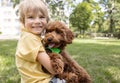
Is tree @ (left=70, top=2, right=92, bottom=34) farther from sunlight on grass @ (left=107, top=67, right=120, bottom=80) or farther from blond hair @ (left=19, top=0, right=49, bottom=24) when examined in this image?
blond hair @ (left=19, top=0, right=49, bottom=24)

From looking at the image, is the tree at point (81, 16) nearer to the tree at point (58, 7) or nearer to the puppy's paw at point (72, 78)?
the tree at point (58, 7)

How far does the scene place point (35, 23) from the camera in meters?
2.50

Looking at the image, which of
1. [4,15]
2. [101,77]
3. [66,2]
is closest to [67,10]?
[66,2]

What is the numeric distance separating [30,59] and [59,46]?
0.89ft

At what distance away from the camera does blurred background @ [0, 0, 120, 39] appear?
33875 mm

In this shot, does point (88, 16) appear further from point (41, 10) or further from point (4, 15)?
point (41, 10)

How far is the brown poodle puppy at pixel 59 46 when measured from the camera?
7.75ft

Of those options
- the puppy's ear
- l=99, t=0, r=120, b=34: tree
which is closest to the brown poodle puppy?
the puppy's ear

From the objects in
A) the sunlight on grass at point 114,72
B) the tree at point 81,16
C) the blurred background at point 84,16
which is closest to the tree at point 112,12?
the blurred background at point 84,16

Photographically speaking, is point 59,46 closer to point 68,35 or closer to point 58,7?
point 68,35

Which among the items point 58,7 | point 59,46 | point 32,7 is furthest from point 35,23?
point 58,7

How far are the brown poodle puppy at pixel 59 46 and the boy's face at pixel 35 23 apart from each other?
9 cm

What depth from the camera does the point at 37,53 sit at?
2.39m

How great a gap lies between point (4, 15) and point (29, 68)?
198ft
